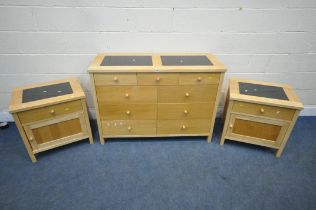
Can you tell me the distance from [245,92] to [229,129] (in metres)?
0.37

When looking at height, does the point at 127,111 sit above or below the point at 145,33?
below

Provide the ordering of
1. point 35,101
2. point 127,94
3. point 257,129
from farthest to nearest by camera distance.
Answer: point 257,129 → point 127,94 → point 35,101

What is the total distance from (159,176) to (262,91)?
118cm

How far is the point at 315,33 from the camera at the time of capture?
2.02m

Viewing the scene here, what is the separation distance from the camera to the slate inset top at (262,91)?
1776 millimetres

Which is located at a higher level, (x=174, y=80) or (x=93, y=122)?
(x=174, y=80)

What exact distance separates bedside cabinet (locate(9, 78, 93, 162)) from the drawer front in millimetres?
1364

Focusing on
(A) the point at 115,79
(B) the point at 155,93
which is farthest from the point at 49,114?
(B) the point at 155,93

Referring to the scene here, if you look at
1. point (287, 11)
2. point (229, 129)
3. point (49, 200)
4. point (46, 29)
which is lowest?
point (49, 200)

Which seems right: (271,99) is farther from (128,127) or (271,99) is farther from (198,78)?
(128,127)

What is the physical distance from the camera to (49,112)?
65.9 inches

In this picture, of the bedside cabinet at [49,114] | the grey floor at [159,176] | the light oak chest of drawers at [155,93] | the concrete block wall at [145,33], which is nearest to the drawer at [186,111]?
the light oak chest of drawers at [155,93]

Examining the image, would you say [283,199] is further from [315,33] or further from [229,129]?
[315,33]

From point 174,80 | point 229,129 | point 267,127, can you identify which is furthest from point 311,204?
point 174,80
